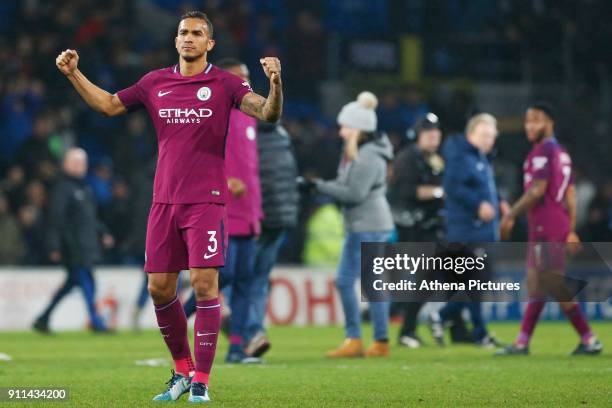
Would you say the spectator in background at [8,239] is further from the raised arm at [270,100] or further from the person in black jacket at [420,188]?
the raised arm at [270,100]

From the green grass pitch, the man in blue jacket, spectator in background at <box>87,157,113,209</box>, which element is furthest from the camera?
spectator in background at <box>87,157,113,209</box>

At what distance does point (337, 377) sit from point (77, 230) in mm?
7577

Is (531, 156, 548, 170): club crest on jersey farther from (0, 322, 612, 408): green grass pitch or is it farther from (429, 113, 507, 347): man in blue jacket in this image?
(0, 322, 612, 408): green grass pitch

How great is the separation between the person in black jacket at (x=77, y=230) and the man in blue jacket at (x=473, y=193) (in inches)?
192

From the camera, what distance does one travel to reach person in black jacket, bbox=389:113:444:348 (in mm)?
13664

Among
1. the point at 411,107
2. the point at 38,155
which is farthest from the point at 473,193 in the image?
the point at 411,107

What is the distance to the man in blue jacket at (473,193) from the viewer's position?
13008 millimetres

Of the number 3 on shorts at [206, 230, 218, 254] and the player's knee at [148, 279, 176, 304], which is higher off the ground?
the number 3 on shorts at [206, 230, 218, 254]

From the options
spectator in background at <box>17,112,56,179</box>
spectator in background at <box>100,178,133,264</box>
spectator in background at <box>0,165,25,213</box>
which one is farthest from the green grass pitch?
spectator in background at <box>17,112,56,179</box>

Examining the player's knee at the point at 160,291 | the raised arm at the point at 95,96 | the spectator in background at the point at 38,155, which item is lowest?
the player's knee at the point at 160,291

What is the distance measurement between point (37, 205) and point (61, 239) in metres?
2.49

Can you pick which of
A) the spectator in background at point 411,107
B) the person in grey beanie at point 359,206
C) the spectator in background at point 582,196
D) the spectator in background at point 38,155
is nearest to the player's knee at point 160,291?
the person in grey beanie at point 359,206

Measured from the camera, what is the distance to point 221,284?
422 inches

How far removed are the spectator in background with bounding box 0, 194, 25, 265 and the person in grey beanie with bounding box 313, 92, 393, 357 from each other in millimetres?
7791
